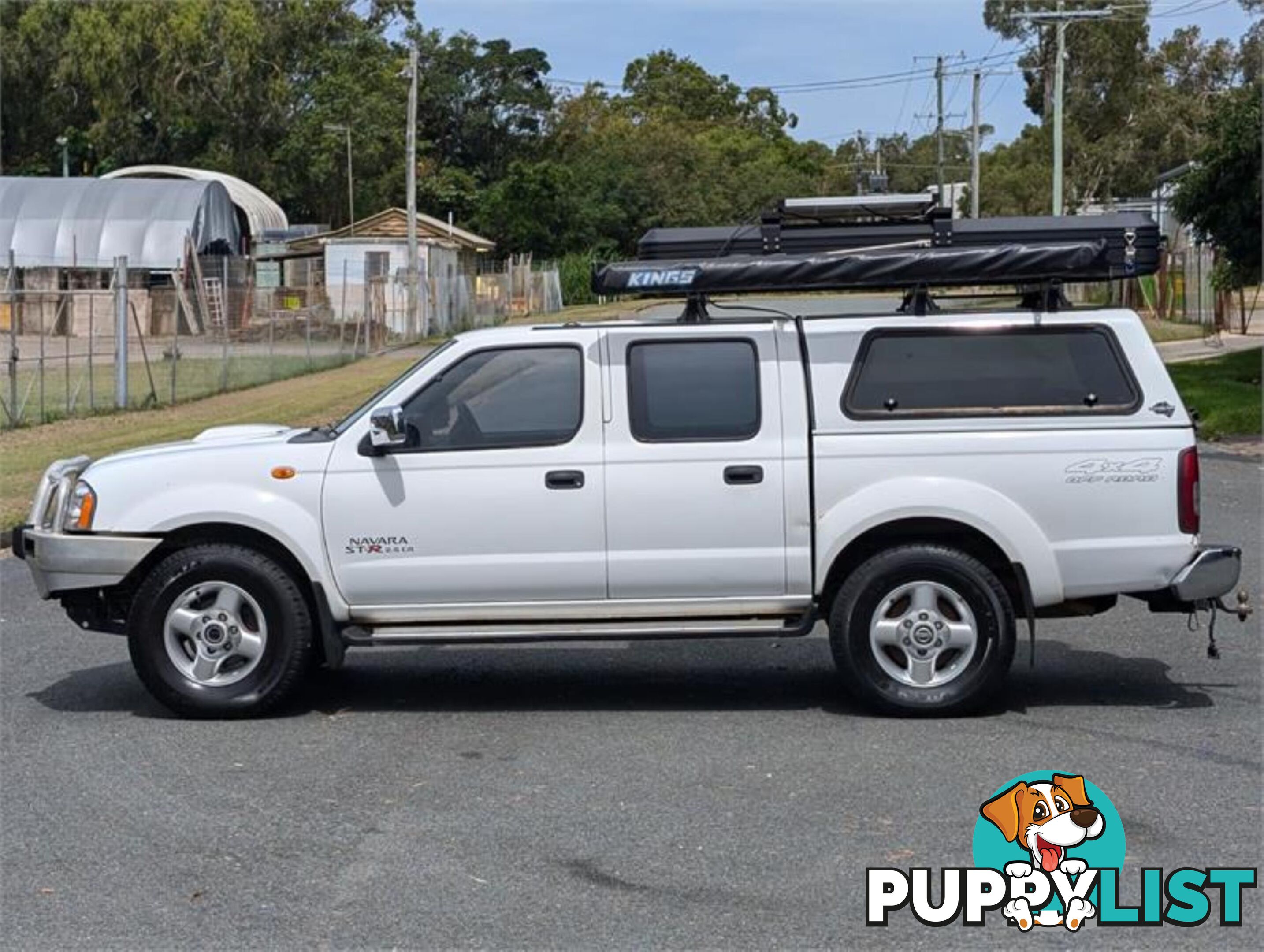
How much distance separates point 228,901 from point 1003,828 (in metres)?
2.68

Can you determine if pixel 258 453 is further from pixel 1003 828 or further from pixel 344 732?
pixel 1003 828

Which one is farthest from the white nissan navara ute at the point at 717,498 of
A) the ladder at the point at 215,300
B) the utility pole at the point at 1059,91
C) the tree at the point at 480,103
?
the tree at the point at 480,103

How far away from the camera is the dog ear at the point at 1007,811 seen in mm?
6188

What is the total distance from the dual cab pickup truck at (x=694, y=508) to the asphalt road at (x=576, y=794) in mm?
436

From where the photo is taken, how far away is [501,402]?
320 inches

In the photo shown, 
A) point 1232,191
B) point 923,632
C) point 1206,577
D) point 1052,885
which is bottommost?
point 1052,885

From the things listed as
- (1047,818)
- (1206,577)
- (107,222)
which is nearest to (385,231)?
(107,222)

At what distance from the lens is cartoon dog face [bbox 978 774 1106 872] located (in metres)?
5.95

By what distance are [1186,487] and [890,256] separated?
1.69 meters

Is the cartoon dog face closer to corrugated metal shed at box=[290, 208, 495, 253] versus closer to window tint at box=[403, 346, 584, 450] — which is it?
window tint at box=[403, 346, 584, 450]

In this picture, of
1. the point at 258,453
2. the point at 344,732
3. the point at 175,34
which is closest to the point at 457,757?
the point at 344,732

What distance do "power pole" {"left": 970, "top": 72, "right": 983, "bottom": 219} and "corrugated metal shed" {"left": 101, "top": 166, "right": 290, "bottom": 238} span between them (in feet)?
80.6

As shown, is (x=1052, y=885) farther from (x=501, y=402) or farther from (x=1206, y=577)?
(x=501, y=402)

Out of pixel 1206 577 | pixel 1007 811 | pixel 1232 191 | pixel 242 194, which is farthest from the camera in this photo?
pixel 242 194
